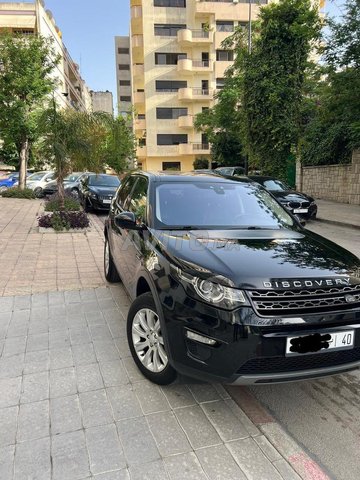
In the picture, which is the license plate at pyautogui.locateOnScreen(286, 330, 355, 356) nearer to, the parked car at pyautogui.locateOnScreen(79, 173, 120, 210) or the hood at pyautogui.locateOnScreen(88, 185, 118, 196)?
the parked car at pyautogui.locateOnScreen(79, 173, 120, 210)

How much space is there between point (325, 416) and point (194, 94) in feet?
131

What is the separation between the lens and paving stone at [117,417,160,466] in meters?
2.22

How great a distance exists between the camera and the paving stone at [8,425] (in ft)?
7.73

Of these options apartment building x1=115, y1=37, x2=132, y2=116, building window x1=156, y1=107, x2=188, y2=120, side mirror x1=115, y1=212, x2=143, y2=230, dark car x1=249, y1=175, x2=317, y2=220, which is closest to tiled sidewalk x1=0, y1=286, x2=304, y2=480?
side mirror x1=115, y1=212, x2=143, y2=230

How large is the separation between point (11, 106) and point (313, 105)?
502 inches

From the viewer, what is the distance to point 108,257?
18.3 ft

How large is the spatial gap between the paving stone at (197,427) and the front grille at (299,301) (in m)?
0.89

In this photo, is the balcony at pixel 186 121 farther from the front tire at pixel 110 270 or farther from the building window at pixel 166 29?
the front tire at pixel 110 270

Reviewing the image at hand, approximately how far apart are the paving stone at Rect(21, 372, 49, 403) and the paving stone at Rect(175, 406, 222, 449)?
1054 mm

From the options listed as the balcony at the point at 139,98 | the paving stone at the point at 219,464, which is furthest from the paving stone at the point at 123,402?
the balcony at the point at 139,98

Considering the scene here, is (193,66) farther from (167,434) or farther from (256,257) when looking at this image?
(167,434)

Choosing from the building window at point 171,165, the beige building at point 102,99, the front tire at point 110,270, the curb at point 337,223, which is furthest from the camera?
the beige building at point 102,99

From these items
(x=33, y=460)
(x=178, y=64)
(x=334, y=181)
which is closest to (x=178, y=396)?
(x=33, y=460)

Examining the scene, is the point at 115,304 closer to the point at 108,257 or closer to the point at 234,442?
the point at 108,257
